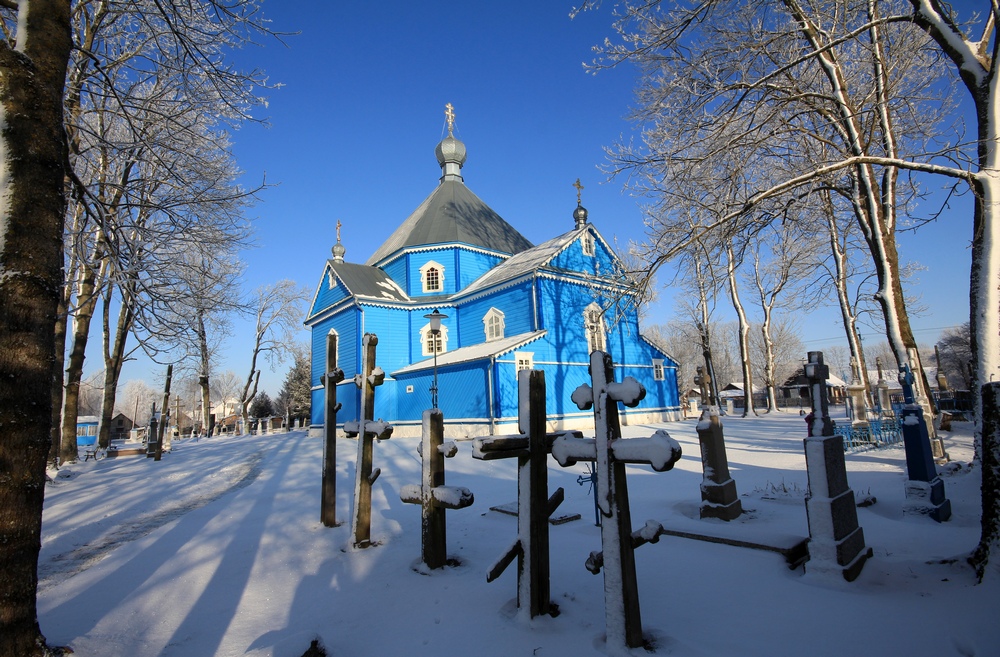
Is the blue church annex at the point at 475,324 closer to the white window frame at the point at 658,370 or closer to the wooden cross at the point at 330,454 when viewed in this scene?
the white window frame at the point at 658,370

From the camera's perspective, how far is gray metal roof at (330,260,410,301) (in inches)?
921

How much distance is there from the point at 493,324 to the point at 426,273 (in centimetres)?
490

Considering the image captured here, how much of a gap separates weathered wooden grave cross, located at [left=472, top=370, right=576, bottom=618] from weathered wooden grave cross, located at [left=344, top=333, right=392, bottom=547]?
7.04 ft

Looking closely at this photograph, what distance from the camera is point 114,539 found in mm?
6719

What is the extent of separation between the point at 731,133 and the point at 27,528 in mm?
9530

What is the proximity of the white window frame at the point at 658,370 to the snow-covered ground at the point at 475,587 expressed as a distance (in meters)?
17.2

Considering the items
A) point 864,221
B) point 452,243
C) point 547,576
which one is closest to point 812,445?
point 547,576

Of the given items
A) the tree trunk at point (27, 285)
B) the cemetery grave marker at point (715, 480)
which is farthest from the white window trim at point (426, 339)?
the tree trunk at point (27, 285)

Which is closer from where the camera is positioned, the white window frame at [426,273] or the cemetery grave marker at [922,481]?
the cemetery grave marker at [922,481]

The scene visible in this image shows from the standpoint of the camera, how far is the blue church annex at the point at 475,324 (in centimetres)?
2017

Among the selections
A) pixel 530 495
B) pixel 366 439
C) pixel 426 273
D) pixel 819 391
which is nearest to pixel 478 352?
pixel 426 273

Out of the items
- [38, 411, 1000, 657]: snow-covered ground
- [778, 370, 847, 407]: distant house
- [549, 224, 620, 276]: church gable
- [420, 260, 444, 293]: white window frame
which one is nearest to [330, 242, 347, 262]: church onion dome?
[420, 260, 444, 293]: white window frame

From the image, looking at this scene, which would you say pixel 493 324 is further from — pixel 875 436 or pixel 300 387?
pixel 300 387

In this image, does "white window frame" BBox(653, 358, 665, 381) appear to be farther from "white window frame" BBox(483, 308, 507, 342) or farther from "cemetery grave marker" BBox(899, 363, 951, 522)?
"cemetery grave marker" BBox(899, 363, 951, 522)
